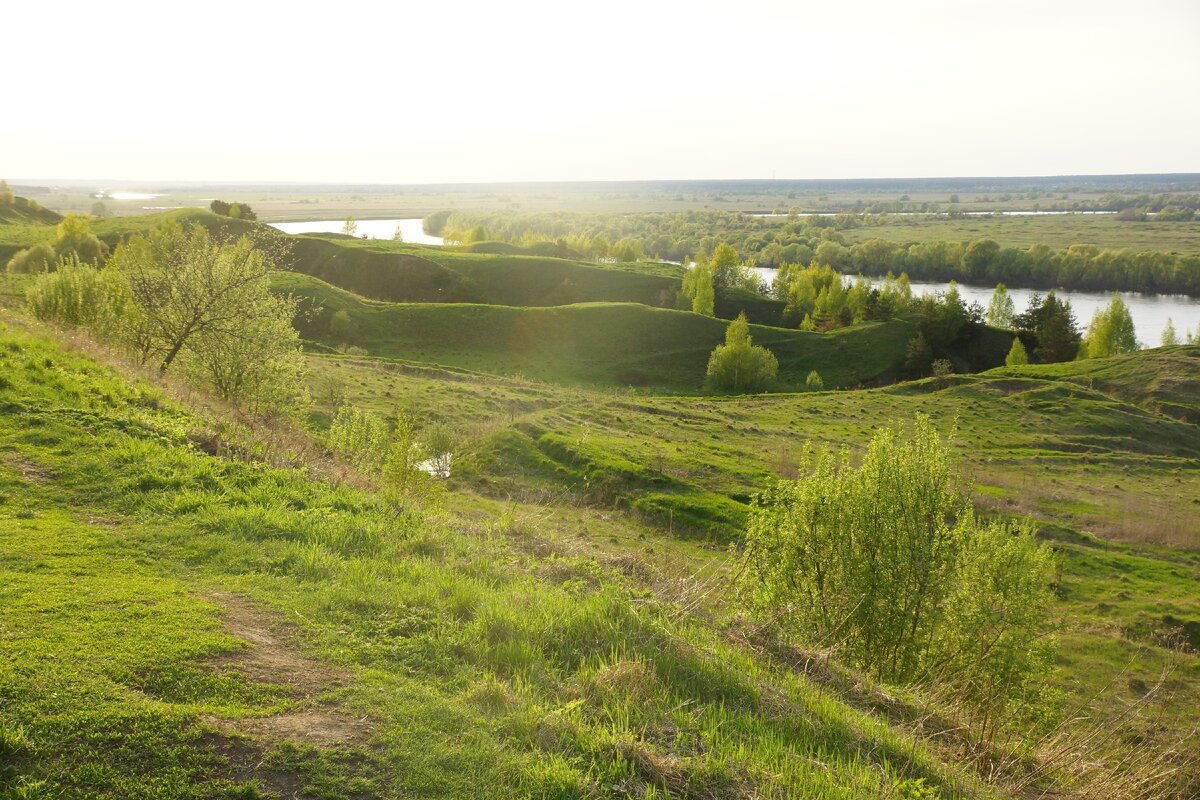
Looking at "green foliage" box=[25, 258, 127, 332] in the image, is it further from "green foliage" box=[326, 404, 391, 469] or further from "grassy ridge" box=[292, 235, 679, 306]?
"grassy ridge" box=[292, 235, 679, 306]

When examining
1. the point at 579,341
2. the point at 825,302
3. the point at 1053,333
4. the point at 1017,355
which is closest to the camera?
the point at 579,341

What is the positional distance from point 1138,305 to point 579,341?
117949 mm

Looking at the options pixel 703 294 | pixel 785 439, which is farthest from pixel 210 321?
pixel 703 294

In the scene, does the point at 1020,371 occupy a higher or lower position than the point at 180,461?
lower

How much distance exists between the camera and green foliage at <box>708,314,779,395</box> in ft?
A: 263

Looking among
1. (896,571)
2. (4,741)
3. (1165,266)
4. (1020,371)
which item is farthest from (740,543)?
(1165,266)

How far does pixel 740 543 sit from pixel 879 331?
244ft

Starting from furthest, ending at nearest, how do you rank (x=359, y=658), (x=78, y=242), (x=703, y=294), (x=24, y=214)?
(x=24, y=214), (x=703, y=294), (x=78, y=242), (x=359, y=658)

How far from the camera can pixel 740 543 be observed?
111ft

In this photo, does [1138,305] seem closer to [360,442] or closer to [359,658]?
[360,442]

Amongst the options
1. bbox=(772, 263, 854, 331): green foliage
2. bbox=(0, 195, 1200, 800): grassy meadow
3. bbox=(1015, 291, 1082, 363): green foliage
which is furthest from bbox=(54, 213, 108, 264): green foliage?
bbox=(1015, 291, 1082, 363): green foliage

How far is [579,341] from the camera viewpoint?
85.7 metres

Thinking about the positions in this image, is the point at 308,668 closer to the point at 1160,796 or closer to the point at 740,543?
the point at 1160,796

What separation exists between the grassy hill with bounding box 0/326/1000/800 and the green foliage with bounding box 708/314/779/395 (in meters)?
69.9
